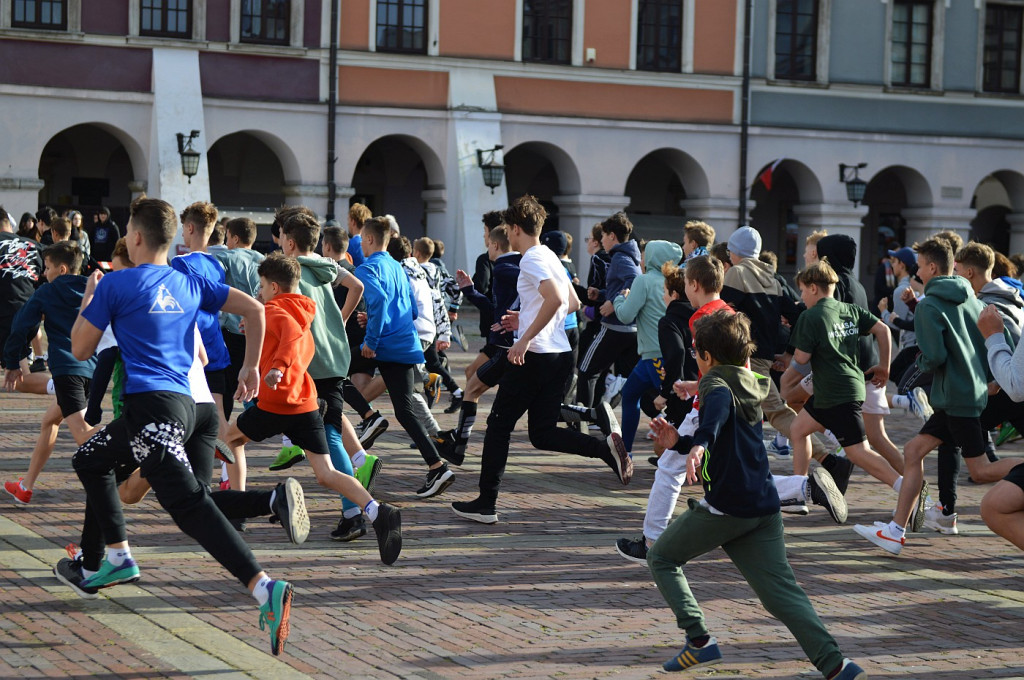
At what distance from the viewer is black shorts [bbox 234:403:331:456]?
7637 millimetres

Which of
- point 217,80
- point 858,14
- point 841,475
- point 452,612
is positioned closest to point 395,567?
point 452,612

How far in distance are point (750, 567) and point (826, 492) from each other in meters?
2.61

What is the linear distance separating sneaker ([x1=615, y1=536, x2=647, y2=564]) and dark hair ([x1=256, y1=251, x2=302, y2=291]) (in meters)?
2.25

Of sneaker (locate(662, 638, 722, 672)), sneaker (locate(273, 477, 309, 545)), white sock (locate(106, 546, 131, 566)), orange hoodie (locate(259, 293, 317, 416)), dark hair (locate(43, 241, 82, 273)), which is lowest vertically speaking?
→ sneaker (locate(662, 638, 722, 672))

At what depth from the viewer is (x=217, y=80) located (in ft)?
89.8

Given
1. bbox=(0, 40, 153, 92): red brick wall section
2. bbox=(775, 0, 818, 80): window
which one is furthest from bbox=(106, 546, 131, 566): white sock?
bbox=(775, 0, 818, 80): window

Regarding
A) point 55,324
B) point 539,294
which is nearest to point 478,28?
Result: point 55,324

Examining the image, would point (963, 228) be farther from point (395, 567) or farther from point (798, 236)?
point (395, 567)

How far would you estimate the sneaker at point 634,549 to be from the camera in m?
7.91

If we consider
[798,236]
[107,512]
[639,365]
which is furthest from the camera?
[798,236]

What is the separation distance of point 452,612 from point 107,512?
1603mm

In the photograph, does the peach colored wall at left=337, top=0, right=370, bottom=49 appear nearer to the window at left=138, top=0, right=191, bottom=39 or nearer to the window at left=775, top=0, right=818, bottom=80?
the window at left=138, top=0, right=191, bottom=39

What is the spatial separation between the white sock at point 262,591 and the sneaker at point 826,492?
362 centimetres

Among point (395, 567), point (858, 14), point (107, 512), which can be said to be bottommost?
point (395, 567)
